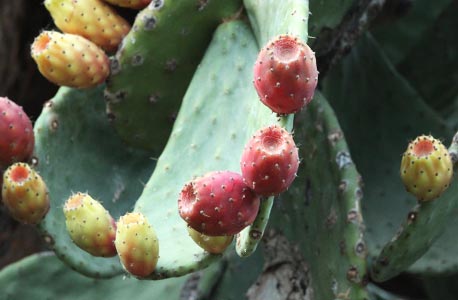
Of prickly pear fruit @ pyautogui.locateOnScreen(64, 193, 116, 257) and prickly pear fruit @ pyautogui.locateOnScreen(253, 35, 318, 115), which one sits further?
prickly pear fruit @ pyautogui.locateOnScreen(64, 193, 116, 257)

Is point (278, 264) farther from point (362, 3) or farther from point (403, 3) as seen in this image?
point (403, 3)

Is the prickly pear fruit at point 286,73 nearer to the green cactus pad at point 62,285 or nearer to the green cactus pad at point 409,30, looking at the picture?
the green cactus pad at point 62,285

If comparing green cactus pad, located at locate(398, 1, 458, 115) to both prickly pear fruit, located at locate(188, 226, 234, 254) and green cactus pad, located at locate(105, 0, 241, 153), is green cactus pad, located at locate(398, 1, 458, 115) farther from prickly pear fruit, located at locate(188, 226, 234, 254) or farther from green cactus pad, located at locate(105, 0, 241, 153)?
prickly pear fruit, located at locate(188, 226, 234, 254)

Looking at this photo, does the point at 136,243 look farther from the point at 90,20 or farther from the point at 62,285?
the point at 62,285

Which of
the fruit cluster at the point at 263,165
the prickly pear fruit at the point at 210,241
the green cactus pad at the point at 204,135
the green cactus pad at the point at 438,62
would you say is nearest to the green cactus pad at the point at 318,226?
the green cactus pad at the point at 204,135

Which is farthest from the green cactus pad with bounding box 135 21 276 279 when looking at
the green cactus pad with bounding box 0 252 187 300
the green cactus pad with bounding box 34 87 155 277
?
the green cactus pad with bounding box 0 252 187 300

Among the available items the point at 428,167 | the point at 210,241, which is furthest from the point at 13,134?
the point at 428,167
